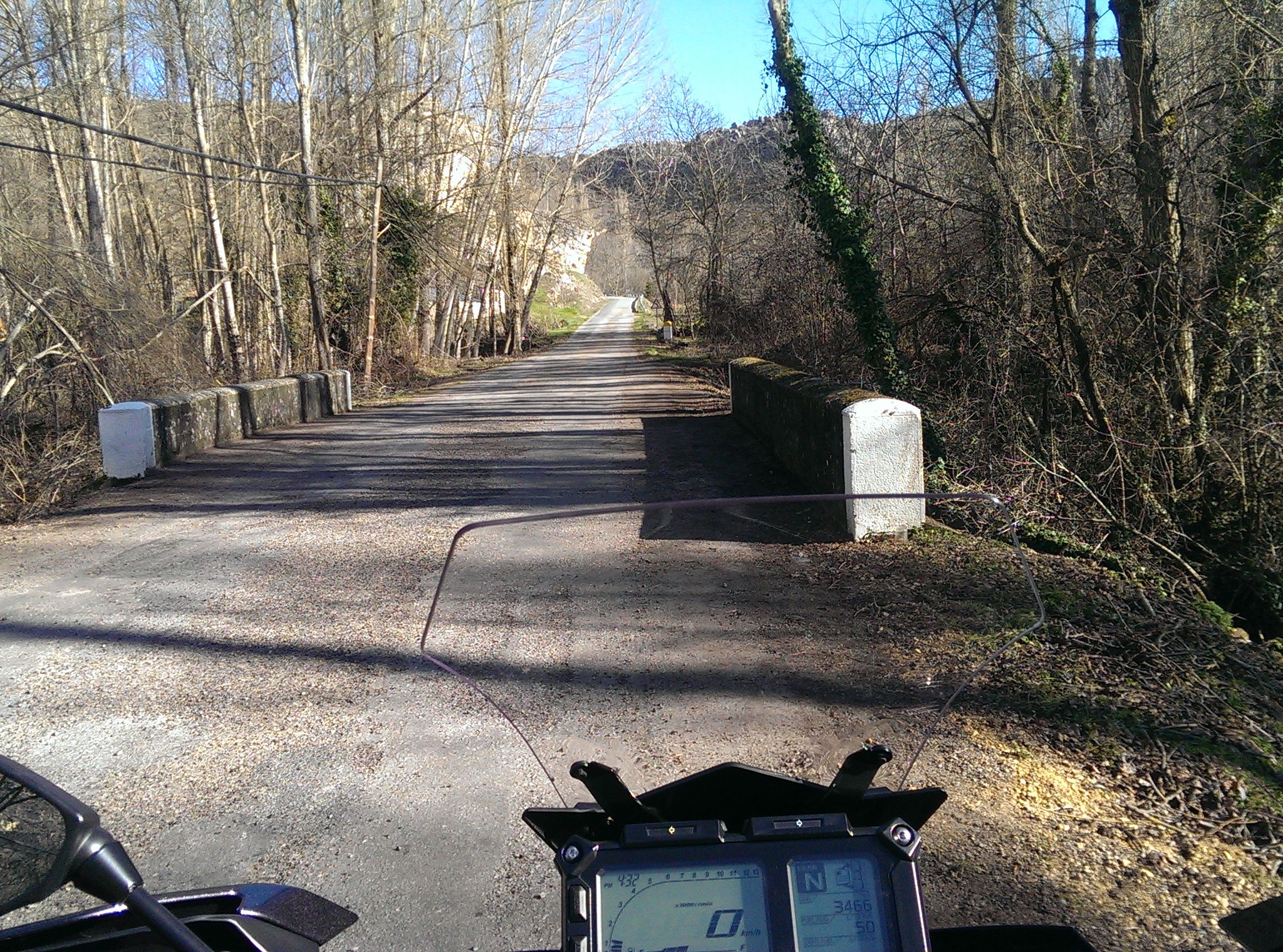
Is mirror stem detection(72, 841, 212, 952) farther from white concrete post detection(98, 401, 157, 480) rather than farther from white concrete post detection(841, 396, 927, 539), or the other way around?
white concrete post detection(98, 401, 157, 480)

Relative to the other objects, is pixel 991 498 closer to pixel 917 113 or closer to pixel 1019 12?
pixel 1019 12

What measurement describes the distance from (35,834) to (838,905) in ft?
4.58

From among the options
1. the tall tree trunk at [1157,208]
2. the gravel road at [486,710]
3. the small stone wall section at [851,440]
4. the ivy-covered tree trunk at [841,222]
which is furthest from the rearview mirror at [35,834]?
the ivy-covered tree trunk at [841,222]

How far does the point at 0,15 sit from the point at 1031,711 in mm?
21393

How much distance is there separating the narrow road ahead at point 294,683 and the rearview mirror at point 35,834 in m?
1.80

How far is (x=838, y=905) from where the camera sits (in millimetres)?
1876

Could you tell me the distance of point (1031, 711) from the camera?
4.87 m

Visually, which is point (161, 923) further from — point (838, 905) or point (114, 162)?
point (114, 162)

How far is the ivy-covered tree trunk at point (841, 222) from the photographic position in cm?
1426

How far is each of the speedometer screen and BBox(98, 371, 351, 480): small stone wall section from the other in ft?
39.8

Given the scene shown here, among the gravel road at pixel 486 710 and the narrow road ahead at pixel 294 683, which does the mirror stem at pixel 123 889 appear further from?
the narrow road ahead at pixel 294 683

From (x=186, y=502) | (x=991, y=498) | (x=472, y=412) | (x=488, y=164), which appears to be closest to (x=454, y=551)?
(x=991, y=498)

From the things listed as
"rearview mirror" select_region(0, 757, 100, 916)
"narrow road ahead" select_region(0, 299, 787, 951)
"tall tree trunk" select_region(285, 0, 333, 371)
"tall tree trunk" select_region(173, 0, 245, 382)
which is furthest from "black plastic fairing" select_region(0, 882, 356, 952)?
"tall tree trunk" select_region(285, 0, 333, 371)

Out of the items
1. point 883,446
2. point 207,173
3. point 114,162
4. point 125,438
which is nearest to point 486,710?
point 883,446
